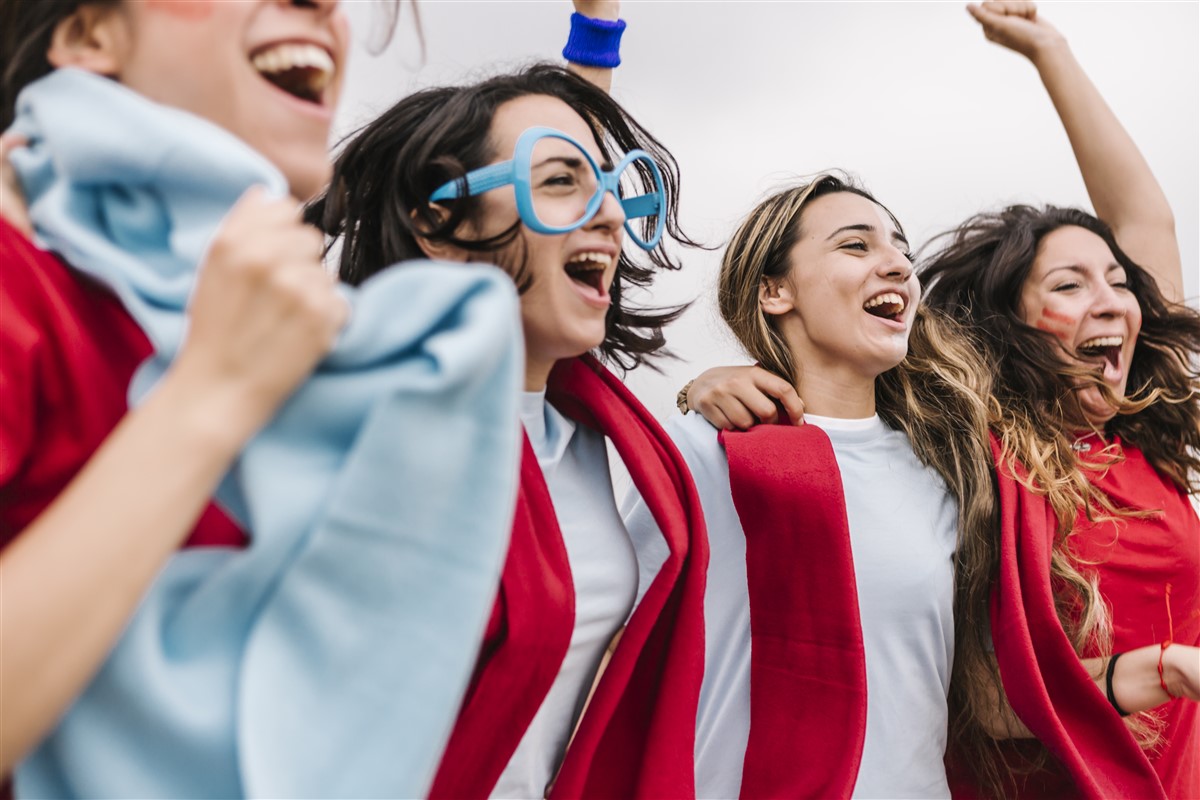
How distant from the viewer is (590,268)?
6.12 feet

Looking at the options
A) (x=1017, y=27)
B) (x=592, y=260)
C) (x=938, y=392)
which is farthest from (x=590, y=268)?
(x=1017, y=27)

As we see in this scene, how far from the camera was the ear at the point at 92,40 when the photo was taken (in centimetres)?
111

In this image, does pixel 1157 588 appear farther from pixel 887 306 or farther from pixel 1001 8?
pixel 1001 8

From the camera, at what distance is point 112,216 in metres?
1.02

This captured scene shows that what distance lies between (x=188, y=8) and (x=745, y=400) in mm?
1622

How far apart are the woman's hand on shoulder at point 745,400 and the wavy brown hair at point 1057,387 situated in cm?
59

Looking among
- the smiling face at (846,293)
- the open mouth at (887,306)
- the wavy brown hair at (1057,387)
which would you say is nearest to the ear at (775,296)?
the smiling face at (846,293)

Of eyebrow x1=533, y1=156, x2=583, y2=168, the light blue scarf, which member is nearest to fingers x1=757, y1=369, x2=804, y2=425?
eyebrow x1=533, y1=156, x2=583, y2=168

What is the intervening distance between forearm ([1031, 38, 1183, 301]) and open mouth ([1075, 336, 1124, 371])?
0.44m

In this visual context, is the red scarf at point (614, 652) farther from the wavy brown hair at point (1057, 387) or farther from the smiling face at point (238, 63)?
the wavy brown hair at point (1057, 387)

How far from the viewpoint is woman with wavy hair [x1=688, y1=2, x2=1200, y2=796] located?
2330mm

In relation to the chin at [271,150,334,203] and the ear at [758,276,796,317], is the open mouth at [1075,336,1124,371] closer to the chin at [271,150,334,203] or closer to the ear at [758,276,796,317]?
the ear at [758,276,796,317]

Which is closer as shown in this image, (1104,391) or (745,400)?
(745,400)

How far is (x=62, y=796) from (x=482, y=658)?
2.08 ft
